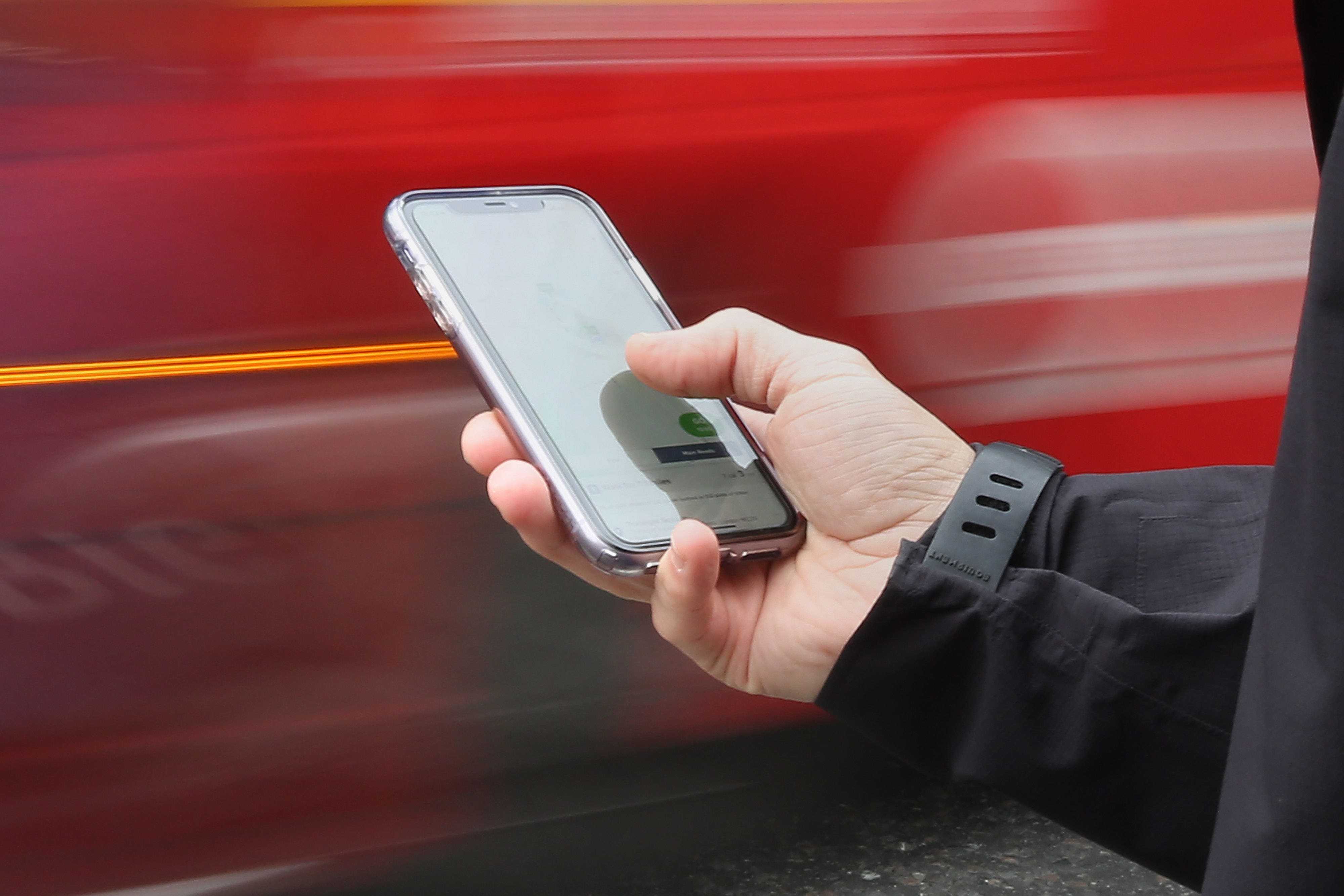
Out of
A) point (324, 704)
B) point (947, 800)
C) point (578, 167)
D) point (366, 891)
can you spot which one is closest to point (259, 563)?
point (324, 704)

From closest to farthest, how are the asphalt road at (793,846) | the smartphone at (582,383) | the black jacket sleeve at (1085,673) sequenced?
the black jacket sleeve at (1085,673), the smartphone at (582,383), the asphalt road at (793,846)

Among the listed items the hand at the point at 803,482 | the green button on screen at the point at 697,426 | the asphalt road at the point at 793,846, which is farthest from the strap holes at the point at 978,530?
the asphalt road at the point at 793,846

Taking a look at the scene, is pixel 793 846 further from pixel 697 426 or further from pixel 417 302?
pixel 417 302

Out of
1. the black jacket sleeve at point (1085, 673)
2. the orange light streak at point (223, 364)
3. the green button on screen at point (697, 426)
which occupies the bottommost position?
the black jacket sleeve at point (1085, 673)

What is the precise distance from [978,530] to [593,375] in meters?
0.54

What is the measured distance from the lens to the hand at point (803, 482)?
4.97 feet

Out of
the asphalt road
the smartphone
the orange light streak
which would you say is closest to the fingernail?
the smartphone

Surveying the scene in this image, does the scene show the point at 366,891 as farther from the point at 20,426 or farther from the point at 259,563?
the point at 20,426

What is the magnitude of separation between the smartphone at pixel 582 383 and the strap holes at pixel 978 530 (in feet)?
1.00

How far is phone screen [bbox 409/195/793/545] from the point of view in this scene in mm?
1523

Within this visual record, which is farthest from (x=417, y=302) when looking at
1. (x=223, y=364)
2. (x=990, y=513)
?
(x=990, y=513)

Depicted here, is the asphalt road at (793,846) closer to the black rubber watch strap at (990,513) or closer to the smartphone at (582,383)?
the smartphone at (582,383)

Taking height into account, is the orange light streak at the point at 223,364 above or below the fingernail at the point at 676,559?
above

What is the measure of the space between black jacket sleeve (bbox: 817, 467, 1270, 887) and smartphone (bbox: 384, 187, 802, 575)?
12.4 inches
